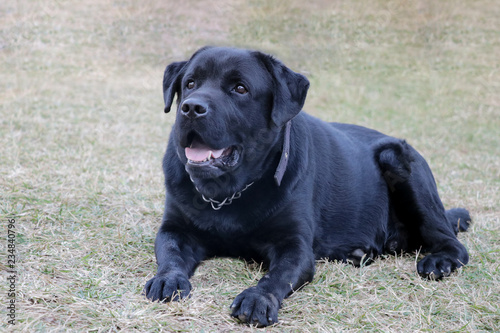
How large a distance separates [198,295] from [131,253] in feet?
2.57

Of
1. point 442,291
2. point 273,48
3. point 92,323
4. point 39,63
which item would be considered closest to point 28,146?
point 92,323

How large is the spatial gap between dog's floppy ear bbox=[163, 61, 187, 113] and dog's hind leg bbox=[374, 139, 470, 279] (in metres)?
1.61

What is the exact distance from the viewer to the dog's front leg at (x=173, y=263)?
2574mm

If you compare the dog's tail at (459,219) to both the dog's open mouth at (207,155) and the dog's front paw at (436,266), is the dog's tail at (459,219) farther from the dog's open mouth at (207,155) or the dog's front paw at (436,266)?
the dog's open mouth at (207,155)

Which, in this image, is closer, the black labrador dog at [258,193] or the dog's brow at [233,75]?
the black labrador dog at [258,193]

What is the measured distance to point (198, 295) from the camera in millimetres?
2680

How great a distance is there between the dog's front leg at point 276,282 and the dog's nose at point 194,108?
2.93 ft

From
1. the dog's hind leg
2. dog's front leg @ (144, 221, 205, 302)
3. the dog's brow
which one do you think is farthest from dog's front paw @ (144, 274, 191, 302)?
A: the dog's hind leg

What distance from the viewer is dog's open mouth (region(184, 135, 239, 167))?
2.89 metres

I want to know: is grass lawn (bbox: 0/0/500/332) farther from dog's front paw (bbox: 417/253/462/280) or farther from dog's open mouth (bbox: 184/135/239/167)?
dog's open mouth (bbox: 184/135/239/167)

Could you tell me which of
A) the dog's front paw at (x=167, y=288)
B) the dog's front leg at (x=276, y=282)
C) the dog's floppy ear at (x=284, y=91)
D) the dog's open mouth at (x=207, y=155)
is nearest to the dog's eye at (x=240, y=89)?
the dog's floppy ear at (x=284, y=91)

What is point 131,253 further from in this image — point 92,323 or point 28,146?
point 28,146

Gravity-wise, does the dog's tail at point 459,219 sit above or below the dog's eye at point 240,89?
below

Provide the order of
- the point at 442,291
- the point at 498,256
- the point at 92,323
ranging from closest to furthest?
the point at 92,323, the point at 442,291, the point at 498,256
